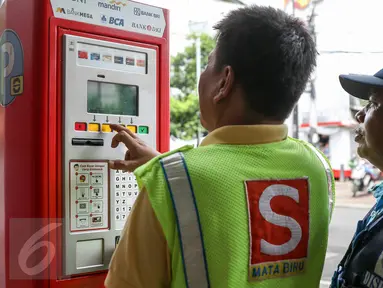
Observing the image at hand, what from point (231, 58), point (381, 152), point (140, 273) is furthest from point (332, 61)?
point (140, 273)

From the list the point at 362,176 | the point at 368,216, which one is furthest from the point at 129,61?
the point at 362,176

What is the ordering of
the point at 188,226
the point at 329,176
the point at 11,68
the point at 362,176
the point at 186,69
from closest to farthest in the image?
the point at 188,226 → the point at 329,176 → the point at 11,68 → the point at 186,69 → the point at 362,176

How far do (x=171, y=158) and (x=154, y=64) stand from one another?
70cm

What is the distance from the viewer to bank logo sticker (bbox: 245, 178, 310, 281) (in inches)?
35.6

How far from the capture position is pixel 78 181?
1310 mm

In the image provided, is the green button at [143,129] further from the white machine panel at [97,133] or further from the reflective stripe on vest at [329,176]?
the reflective stripe on vest at [329,176]

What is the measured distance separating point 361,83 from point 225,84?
1.19 feet

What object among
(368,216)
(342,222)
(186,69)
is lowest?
(342,222)

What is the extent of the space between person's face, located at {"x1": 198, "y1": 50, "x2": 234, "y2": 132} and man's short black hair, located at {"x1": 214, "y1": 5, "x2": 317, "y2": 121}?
0.02 meters

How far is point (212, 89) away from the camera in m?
0.97

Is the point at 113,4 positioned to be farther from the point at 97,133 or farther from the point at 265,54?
the point at 265,54

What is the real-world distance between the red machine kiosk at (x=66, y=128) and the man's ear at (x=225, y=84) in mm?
520

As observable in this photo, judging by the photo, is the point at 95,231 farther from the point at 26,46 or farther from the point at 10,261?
the point at 26,46

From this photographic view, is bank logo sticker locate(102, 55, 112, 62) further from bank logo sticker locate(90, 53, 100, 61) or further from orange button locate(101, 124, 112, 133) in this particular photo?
orange button locate(101, 124, 112, 133)
